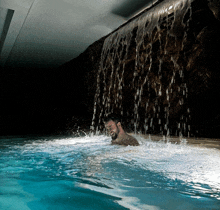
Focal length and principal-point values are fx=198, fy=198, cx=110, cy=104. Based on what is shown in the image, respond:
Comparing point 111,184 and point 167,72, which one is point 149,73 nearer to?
point 167,72

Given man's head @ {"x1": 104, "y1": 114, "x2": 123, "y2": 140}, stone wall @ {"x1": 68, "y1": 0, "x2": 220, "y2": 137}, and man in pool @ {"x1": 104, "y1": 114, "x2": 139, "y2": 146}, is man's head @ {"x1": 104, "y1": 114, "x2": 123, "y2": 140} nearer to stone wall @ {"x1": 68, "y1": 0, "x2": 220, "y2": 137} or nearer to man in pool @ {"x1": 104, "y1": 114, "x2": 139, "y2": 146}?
man in pool @ {"x1": 104, "y1": 114, "x2": 139, "y2": 146}

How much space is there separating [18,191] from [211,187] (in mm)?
1954

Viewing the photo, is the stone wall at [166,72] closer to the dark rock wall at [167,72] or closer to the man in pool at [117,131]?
the dark rock wall at [167,72]

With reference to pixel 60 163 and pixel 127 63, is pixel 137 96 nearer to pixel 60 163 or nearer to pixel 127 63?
pixel 127 63

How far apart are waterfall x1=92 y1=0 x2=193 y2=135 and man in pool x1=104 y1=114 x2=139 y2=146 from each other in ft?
8.84

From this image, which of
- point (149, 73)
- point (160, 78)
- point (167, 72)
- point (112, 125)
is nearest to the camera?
point (112, 125)

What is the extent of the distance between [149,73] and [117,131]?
418 centimetres

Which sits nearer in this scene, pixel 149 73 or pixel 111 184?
pixel 111 184

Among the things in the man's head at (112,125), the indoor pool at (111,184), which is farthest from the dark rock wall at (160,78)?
the indoor pool at (111,184)

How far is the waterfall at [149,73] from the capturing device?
5661 millimetres

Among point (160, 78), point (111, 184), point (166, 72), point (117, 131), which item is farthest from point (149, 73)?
point (111, 184)

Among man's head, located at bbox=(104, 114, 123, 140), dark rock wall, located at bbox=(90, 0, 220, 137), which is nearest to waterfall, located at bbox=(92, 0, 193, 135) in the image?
dark rock wall, located at bbox=(90, 0, 220, 137)

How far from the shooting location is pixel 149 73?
320 inches

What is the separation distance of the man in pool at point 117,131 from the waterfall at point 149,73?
2.69 m
